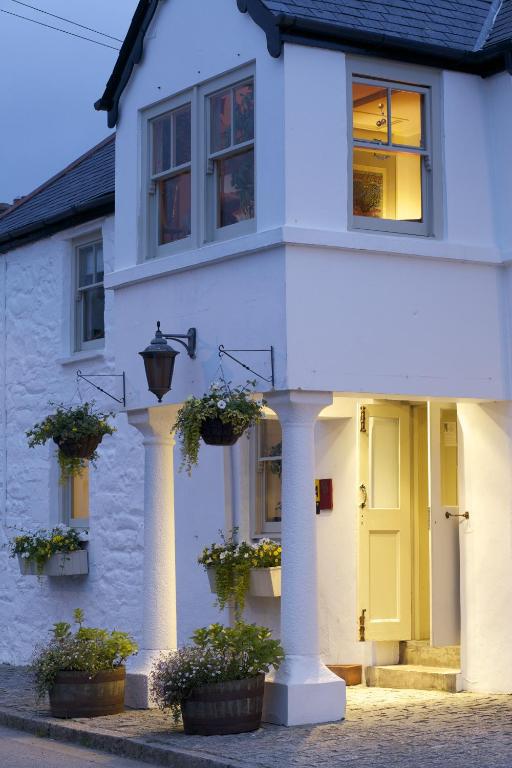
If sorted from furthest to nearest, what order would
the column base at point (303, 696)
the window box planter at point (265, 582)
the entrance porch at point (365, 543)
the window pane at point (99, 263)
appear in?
1. the window pane at point (99, 263)
2. the window box planter at point (265, 582)
3. the entrance porch at point (365, 543)
4. the column base at point (303, 696)

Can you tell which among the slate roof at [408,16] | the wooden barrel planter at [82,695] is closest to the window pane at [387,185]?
the slate roof at [408,16]

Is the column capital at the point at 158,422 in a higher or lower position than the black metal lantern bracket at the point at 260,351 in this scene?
lower

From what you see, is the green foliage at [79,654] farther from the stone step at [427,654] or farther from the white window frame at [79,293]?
the white window frame at [79,293]

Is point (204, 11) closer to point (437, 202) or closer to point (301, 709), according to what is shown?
point (437, 202)

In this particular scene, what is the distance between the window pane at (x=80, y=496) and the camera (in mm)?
15445

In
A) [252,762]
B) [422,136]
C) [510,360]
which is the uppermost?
[422,136]

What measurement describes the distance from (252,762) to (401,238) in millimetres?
4182

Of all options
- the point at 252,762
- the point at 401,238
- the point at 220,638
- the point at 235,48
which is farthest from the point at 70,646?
the point at 235,48

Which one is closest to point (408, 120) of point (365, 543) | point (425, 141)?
point (425, 141)

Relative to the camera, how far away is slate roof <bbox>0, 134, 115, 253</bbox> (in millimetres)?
15164

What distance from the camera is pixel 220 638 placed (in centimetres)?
1040

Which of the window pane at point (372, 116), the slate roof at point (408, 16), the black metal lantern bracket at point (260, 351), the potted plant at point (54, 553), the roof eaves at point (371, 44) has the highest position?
the slate roof at point (408, 16)

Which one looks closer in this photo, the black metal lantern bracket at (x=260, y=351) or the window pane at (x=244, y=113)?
the black metal lantern bracket at (x=260, y=351)

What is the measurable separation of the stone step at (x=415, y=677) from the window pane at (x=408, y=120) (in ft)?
14.3
